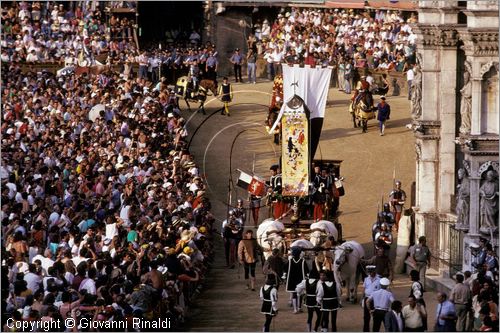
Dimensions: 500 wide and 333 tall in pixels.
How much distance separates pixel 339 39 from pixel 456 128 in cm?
2338

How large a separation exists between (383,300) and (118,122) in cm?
1950

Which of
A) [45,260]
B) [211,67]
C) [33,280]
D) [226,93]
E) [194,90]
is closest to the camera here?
[33,280]

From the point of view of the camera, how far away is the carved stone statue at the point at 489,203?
128 feet

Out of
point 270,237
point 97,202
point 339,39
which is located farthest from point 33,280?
point 339,39

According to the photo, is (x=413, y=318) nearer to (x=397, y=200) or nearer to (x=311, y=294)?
(x=311, y=294)

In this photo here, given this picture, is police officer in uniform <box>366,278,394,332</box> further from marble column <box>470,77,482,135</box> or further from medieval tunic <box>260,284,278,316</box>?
marble column <box>470,77,482,135</box>

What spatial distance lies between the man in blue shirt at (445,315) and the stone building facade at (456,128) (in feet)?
16.1

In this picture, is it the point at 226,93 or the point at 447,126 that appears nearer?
the point at 447,126

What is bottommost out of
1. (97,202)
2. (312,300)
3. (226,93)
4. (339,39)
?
(312,300)

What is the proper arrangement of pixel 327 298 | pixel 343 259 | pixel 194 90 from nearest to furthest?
1. pixel 327 298
2. pixel 343 259
3. pixel 194 90

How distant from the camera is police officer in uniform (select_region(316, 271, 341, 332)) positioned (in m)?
36.3

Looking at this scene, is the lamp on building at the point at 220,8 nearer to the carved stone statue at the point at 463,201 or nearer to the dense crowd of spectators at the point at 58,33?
the dense crowd of spectators at the point at 58,33

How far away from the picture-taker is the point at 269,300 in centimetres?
3638

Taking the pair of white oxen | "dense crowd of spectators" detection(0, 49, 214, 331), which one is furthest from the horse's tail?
"dense crowd of spectators" detection(0, 49, 214, 331)
